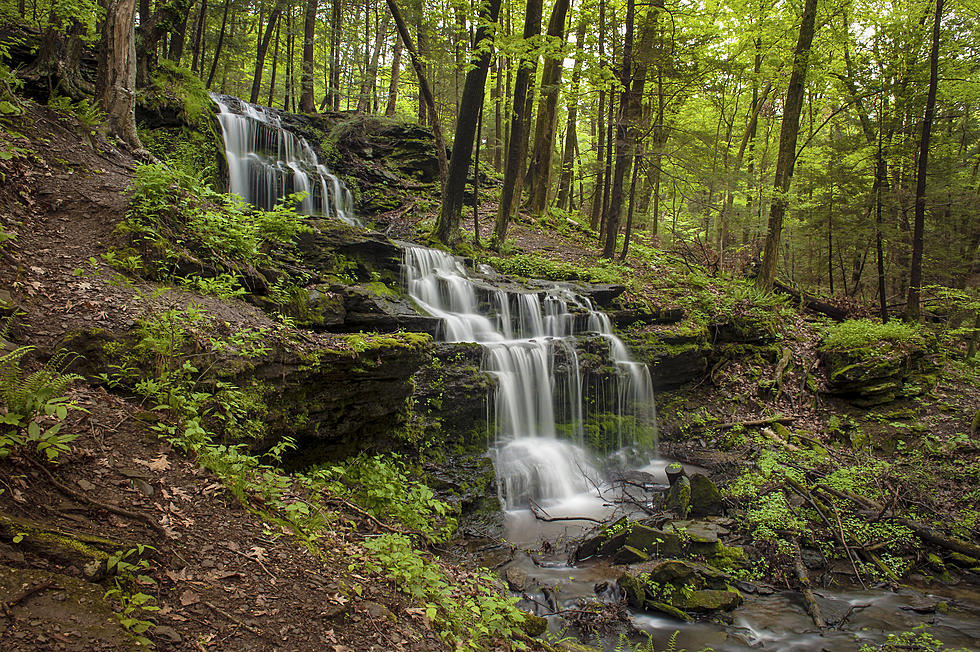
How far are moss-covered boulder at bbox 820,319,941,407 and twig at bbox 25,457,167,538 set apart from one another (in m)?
13.0

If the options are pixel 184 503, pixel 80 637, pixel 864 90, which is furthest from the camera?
pixel 864 90

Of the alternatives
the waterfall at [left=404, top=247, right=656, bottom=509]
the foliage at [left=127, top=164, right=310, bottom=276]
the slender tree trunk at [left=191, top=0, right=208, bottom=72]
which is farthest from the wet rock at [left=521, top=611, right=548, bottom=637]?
the slender tree trunk at [left=191, top=0, right=208, bottom=72]

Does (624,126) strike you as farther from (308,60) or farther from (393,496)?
(308,60)

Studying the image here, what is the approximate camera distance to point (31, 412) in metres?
2.83

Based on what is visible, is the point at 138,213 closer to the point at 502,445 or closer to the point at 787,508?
the point at 502,445

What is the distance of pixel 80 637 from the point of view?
6.59ft

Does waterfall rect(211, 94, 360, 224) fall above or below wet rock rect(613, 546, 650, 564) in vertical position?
above

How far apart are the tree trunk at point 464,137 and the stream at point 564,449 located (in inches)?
55.7

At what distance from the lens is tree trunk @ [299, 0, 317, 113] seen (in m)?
19.6

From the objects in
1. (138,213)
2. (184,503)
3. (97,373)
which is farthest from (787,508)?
(138,213)

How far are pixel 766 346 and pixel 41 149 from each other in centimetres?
1477

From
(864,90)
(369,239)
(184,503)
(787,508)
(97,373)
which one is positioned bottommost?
(787,508)

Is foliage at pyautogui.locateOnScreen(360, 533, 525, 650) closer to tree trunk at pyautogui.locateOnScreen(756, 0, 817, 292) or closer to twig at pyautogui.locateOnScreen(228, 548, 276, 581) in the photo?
twig at pyautogui.locateOnScreen(228, 548, 276, 581)

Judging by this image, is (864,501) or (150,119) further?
(150,119)
